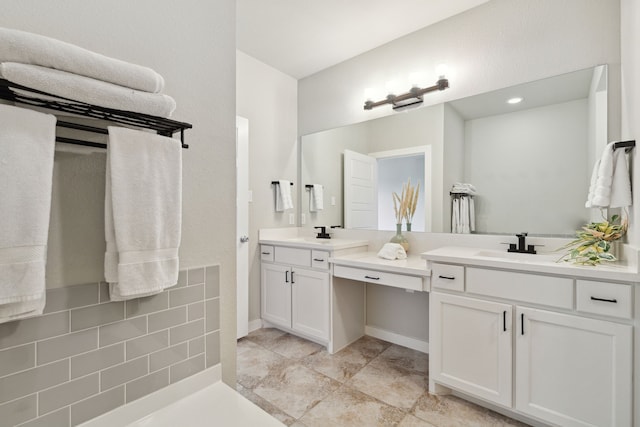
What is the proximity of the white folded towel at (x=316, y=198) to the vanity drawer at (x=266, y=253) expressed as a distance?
25.7 inches

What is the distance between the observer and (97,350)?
32.3 inches

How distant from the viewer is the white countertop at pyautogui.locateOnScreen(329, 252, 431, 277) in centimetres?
193

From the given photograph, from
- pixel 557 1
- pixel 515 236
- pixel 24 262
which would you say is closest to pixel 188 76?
pixel 24 262

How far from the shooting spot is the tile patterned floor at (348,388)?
166 cm

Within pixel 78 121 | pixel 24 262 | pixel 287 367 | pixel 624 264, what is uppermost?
pixel 78 121

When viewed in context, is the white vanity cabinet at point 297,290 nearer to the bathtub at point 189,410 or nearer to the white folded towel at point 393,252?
the white folded towel at point 393,252

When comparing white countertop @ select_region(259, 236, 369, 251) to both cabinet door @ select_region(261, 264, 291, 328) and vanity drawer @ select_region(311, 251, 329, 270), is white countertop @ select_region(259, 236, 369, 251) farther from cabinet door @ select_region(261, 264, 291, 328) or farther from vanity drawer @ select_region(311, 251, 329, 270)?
cabinet door @ select_region(261, 264, 291, 328)

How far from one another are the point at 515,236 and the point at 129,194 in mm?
2222

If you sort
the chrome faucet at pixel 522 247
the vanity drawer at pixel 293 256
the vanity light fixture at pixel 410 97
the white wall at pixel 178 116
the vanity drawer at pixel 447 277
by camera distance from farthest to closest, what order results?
the vanity drawer at pixel 293 256
the vanity light fixture at pixel 410 97
the chrome faucet at pixel 522 247
the vanity drawer at pixel 447 277
the white wall at pixel 178 116

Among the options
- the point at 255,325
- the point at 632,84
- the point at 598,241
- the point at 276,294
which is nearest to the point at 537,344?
the point at 598,241

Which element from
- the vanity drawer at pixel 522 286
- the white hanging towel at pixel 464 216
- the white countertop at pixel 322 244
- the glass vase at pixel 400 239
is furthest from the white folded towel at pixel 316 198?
the vanity drawer at pixel 522 286

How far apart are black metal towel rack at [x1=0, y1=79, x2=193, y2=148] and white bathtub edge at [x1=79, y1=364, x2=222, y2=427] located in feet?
2.49

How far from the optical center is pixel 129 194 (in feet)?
2.60

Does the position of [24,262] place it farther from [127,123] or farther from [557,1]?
[557,1]
